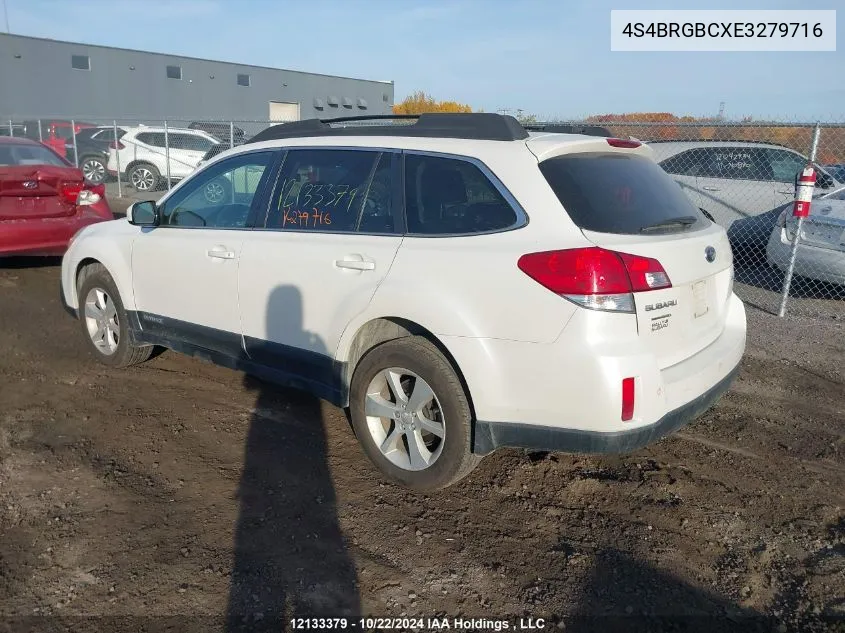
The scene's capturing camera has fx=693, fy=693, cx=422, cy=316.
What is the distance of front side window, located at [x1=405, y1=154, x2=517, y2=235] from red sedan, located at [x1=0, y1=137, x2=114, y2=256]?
5.74m

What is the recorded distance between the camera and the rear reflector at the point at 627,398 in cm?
291

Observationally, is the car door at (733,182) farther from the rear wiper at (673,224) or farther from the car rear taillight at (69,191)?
the car rear taillight at (69,191)

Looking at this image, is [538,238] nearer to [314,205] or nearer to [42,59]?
[314,205]

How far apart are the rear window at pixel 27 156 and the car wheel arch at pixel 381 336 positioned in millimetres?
6067

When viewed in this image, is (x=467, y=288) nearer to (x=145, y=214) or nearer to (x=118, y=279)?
(x=145, y=214)

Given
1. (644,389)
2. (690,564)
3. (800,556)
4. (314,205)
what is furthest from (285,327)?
(800,556)

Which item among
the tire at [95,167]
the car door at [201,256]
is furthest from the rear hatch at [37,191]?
the tire at [95,167]

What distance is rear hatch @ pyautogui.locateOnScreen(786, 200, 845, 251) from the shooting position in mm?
6848

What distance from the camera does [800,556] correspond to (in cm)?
304

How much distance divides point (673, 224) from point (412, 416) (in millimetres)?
1593

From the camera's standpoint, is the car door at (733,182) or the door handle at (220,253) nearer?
the door handle at (220,253)

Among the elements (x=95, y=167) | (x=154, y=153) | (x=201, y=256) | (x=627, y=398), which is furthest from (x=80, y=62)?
(x=627, y=398)

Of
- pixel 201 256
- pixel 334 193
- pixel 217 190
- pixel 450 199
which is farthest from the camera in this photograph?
pixel 217 190

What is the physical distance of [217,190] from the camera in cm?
468
